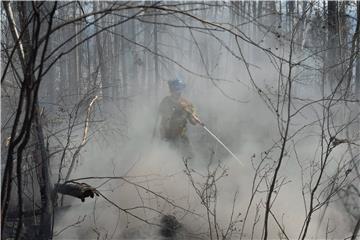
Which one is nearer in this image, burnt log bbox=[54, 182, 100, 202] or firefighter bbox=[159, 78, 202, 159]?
burnt log bbox=[54, 182, 100, 202]

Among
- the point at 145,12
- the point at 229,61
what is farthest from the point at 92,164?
the point at 229,61

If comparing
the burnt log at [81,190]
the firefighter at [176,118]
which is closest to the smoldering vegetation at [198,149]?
the burnt log at [81,190]

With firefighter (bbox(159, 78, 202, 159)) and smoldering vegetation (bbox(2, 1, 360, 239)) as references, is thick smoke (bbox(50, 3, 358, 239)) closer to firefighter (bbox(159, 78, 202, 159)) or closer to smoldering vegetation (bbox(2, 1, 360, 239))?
smoldering vegetation (bbox(2, 1, 360, 239))

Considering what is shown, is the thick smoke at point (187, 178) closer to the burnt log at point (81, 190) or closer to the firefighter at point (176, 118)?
the firefighter at point (176, 118)

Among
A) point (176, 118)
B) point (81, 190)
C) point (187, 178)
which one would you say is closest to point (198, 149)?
point (176, 118)

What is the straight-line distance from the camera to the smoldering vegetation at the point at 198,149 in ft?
7.25

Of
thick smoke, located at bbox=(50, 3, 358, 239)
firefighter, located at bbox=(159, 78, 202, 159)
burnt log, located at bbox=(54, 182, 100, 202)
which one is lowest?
thick smoke, located at bbox=(50, 3, 358, 239)

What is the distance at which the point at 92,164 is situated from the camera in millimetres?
9070

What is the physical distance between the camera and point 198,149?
36.9ft

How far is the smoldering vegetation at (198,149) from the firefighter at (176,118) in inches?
10.4

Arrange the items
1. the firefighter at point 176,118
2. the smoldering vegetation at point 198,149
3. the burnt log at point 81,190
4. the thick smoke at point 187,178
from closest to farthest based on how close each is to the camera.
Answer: the smoldering vegetation at point 198,149 → the burnt log at point 81,190 → the thick smoke at point 187,178 → the firefighter at point 176,118

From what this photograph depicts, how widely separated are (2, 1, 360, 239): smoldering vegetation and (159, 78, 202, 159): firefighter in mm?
265

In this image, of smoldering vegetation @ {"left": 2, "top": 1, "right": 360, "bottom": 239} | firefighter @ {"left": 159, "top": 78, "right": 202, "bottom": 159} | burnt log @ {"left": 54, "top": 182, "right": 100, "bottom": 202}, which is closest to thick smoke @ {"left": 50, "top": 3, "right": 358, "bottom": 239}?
smoldering vegetation @ {"left": 2, "top": 1, "right": 360, "bottom": 239}

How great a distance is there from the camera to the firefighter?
8578mm
